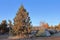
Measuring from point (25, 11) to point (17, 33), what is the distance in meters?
4.14

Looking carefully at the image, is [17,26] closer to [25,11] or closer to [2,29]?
[25,11]

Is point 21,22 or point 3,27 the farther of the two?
point 3,27

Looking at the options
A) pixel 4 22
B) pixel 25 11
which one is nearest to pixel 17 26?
pixel 25 11

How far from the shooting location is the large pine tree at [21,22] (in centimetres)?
2830

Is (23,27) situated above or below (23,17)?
below

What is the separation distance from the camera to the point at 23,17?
2855 centimetres

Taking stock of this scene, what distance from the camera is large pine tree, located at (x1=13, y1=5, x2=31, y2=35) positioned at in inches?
1114

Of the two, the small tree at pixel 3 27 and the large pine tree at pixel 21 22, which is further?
the small tree at pixel 3 27

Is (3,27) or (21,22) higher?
(3,27)

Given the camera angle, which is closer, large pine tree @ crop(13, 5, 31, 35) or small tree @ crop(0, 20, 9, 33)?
large pine tree @ crop(13, 5, 31, 35)

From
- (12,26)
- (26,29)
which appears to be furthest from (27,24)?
(12,26)

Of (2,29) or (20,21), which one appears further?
(2,29)

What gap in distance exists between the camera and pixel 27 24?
28.4 metres

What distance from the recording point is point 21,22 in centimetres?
2845
